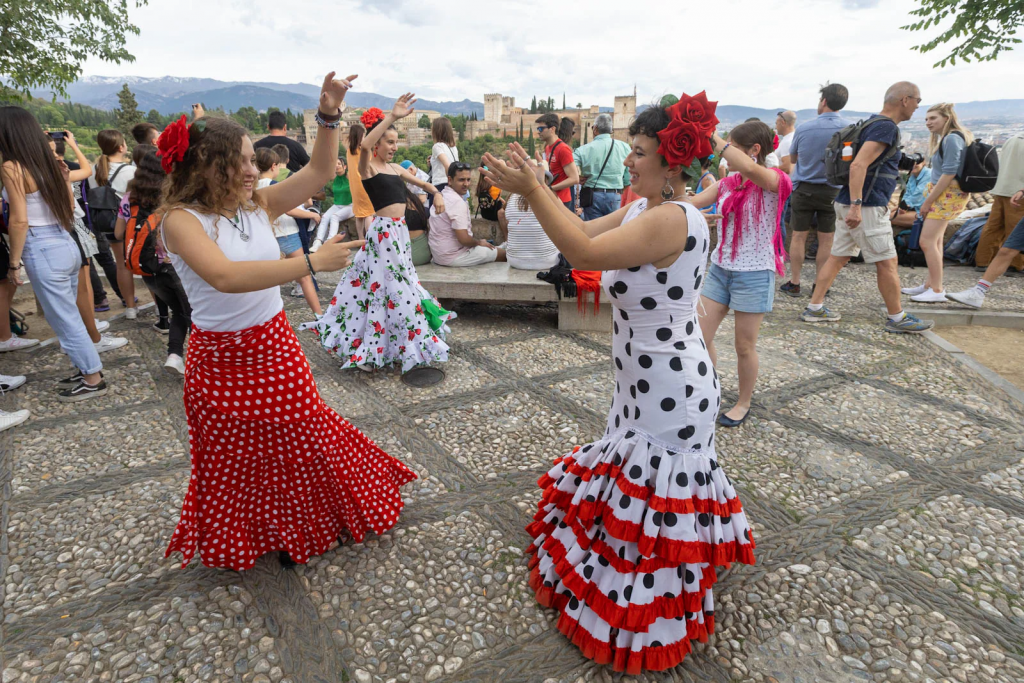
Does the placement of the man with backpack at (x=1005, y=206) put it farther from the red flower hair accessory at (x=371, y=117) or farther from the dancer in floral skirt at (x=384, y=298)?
the red flower hair accessory at (x=371, y=117)

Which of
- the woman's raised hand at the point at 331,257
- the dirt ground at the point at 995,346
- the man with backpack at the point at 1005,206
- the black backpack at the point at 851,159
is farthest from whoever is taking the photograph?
the man with backpack at the point at 1005,206

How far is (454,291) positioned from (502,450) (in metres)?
2.61

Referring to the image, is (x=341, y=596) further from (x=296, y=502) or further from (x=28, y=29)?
(x=28, y=29)

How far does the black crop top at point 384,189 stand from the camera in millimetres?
4309

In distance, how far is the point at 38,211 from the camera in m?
3.98

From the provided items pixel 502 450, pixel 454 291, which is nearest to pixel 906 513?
pixel 502 450

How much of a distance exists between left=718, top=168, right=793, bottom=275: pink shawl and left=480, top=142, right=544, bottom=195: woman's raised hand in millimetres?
2132

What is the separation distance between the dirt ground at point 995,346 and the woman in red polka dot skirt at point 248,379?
220 inches

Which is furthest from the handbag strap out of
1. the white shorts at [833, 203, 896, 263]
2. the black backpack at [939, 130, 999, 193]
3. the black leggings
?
the black leggings

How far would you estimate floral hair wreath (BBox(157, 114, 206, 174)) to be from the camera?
1.93 meters

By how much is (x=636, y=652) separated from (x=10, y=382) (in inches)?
201

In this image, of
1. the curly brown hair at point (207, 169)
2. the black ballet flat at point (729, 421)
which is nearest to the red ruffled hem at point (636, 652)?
the black ballet flat at point (729, 421)

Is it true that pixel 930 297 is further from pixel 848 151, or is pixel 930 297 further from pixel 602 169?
pixel 602 169

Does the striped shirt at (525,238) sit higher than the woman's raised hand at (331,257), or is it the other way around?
the woman's raised hand at (331,257)
